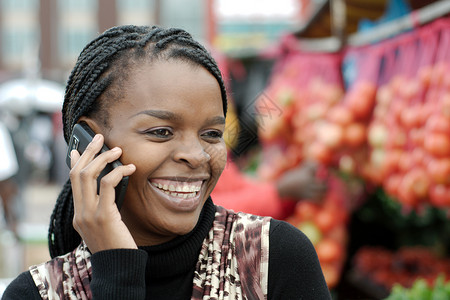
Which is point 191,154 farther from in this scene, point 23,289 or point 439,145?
point 439,145

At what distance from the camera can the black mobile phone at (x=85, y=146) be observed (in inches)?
45.4

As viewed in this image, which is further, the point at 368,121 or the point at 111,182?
the point at 368,121

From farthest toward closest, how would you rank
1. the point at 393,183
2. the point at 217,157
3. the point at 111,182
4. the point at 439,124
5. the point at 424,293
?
1. the point at 424,293
2. the point at 393,183
3. the point at 439,124
4. the point at 217,157
5. the point at 111,182

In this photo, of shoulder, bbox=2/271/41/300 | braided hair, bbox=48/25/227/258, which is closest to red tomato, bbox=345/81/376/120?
braided hair, bbox=48/25/227/258

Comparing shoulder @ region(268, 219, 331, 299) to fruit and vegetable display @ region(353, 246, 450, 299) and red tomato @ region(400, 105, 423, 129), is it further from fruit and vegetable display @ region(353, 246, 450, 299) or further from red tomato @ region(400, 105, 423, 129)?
fruit and vegetable display @ region(353, 246, 450, 299)

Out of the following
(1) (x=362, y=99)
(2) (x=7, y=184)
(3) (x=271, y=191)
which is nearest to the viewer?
(1) (x=362, y=99)

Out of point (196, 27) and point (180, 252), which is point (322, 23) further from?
point (196, 27)

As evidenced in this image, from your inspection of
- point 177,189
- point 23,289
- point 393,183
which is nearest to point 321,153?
point 393,183

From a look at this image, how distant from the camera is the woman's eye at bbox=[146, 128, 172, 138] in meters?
1.16

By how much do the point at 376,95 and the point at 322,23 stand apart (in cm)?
99

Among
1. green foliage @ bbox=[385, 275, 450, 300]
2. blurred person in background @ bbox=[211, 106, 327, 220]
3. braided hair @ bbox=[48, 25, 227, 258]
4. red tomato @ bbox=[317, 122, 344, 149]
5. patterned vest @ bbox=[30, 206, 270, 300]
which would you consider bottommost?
green foliage @ bbox=[385, 275, 450, 300]

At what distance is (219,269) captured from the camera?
1221 millimetres

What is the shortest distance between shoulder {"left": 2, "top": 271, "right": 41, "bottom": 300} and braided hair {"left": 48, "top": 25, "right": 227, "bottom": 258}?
0.38 metres

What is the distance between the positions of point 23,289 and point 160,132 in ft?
1.59
